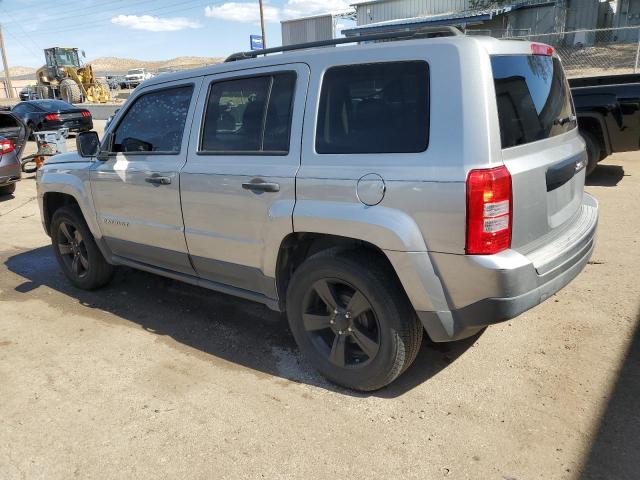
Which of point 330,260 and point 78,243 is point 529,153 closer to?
point 330,260

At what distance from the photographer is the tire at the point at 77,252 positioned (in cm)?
488

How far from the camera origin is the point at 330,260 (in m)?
3.02

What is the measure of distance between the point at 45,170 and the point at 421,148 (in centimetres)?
390

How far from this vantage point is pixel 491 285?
2551 mm

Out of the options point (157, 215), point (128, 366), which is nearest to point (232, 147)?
point (157, 215)

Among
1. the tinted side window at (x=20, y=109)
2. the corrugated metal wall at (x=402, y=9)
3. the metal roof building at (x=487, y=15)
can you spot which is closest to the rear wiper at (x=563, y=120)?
the metal roof building at (x=487, y=15)

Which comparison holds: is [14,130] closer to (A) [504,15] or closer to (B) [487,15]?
(B) [487,15]

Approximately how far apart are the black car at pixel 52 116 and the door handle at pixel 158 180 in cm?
1490

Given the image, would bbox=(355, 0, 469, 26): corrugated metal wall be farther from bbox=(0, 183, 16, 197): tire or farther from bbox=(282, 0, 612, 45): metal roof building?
bbox=(0, 183, 16, 197): tire

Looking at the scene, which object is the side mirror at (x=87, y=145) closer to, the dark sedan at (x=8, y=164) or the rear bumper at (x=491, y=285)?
the rear bumper at (x=491, y=285)

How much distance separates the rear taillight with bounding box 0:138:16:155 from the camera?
9344 millimetres

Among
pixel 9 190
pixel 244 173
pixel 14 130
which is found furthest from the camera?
pixel 14 130

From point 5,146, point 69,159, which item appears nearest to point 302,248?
point 69,159

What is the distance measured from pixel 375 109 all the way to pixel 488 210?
834mm
